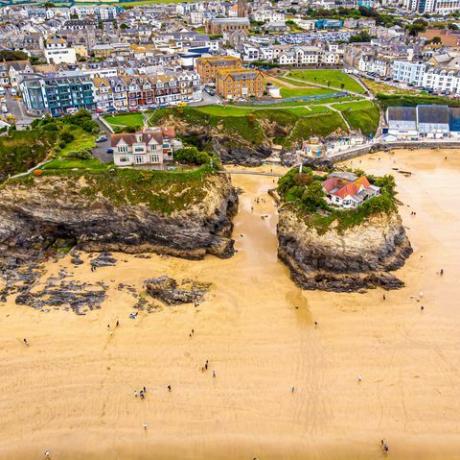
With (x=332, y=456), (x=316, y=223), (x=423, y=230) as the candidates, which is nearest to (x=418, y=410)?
(x=332, y=456)

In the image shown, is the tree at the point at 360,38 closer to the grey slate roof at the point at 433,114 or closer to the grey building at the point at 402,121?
the grey building at the point at 402,121

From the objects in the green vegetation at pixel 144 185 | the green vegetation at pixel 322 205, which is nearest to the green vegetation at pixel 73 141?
the green vegetation at pixel 144 185

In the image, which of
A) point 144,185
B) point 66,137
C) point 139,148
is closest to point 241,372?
point 144,185

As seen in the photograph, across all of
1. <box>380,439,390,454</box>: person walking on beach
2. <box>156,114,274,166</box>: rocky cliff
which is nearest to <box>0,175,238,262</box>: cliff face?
<box>156,114,274,166</box>: rocky cliff

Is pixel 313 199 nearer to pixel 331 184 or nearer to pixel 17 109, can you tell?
pixel 331 184

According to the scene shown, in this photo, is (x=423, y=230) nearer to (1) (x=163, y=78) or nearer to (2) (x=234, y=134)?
(2) (x=234, y=134)

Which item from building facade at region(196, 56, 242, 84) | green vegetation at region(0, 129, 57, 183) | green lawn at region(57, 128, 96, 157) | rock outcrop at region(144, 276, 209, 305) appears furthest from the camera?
building facade at region(196, 56, 242, 84)

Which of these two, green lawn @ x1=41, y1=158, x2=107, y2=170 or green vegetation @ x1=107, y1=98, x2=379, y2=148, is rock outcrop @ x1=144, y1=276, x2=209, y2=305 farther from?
green vegetation @ x1=107, y1=98, x2=379, y2=148
